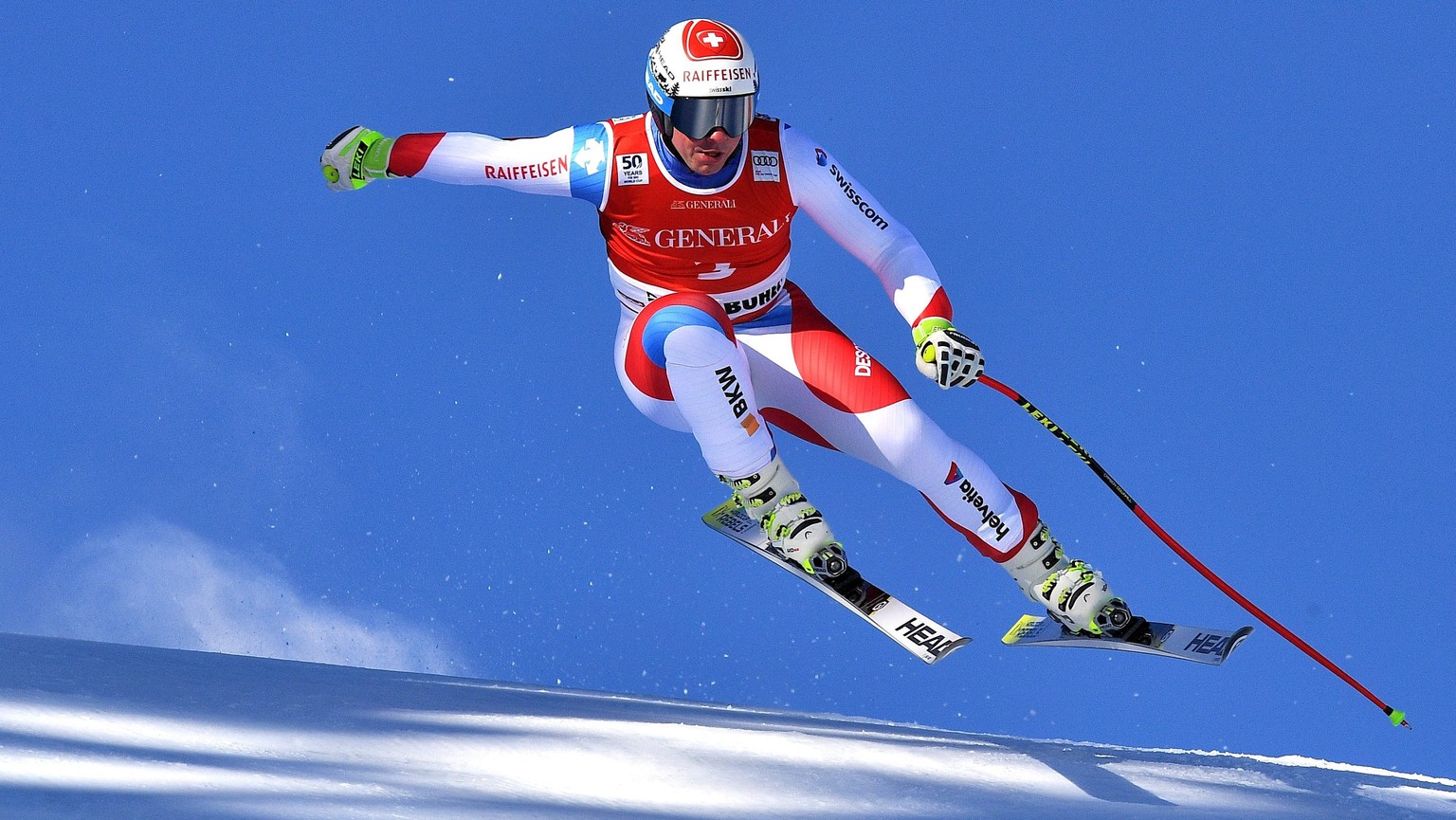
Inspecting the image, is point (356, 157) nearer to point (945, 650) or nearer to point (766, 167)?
point (766, 167)

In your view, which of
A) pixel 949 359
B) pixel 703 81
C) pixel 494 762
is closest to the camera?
pixel 494 762

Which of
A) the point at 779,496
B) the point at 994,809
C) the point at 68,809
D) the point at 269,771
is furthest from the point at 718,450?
the point at 68,809

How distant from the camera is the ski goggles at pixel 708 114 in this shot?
12.8 feet

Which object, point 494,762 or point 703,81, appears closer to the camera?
point 494,762

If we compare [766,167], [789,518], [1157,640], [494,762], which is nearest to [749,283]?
[766,167]

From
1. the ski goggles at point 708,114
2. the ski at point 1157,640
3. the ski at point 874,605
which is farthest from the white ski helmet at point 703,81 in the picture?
the ski at point 1157,640

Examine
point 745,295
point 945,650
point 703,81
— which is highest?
point 703,81

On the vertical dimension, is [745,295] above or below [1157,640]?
above

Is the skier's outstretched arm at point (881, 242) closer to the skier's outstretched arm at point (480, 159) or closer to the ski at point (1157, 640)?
the skier's outstretched arm at point (480, 159)

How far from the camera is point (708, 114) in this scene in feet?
12.9

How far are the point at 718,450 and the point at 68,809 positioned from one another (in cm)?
223

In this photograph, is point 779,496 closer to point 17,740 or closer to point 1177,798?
point 1177,798

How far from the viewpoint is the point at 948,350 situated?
4.04 m

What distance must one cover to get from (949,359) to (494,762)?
1.80 meters
